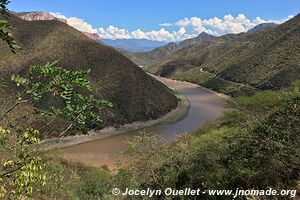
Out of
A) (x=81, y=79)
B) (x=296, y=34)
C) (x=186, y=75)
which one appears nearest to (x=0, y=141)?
(x=81, y=79)

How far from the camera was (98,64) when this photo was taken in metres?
80.5

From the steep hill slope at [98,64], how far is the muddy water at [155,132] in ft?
18.8

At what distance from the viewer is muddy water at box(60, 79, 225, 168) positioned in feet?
161

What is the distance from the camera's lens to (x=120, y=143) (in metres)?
57.9

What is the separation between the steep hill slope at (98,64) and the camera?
2881 inches

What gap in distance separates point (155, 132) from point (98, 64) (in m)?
23.7

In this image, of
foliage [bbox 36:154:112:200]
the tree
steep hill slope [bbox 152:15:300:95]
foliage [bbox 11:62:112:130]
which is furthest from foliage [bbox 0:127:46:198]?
steep hill slope [bbox 152:15:300:95]

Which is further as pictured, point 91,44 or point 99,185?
point 91,44

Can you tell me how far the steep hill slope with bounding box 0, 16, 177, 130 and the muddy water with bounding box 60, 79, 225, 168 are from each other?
574cm

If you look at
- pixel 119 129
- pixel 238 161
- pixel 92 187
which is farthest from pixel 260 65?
pixel 238 161

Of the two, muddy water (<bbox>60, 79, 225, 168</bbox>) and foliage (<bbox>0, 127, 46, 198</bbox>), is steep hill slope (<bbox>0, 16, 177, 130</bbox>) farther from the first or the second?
foliage (<bbox>0, 127, 46, 198</bbox>)

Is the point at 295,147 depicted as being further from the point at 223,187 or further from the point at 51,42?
the point at 51,42

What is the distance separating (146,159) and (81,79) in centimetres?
1791

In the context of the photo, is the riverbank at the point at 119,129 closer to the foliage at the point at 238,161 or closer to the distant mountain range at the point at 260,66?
the distant mountain range at the point at 260,66
